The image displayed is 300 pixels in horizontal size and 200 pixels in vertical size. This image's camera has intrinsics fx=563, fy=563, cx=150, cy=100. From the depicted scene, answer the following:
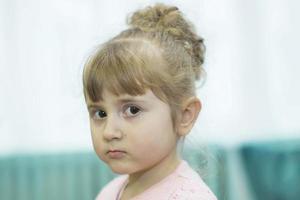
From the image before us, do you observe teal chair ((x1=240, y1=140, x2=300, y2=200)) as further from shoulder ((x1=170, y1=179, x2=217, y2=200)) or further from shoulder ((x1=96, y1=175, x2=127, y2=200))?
shoulder ((x1=170, y1=179, x2=217, y2=200))

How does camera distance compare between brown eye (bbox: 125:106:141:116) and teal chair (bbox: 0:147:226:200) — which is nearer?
brown eye (bbox: 125:106:141:116)

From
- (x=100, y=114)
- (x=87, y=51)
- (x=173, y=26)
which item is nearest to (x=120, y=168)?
(x=100, y=114)

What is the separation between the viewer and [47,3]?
3.10 metres

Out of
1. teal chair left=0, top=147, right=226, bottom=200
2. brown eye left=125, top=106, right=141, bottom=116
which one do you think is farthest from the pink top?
teal chair left=0, top=147, right=226, bottom=200

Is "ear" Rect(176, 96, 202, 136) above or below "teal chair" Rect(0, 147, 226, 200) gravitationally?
above

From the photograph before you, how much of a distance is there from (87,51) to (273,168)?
48.3 inches

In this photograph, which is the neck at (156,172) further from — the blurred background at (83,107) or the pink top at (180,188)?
the blurred background at (83,107)

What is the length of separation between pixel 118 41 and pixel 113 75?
0.12 metres

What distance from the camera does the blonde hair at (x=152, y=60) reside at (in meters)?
1.37

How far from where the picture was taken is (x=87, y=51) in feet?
9.94

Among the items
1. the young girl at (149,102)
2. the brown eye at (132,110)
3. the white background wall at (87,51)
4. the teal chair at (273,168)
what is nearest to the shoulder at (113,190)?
the young girl at (149,102)

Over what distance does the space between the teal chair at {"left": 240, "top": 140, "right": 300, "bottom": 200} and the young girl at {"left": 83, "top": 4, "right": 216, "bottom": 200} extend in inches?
68.7

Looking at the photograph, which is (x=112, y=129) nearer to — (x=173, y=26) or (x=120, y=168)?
(x=120, y=168)

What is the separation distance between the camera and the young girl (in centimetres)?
136
